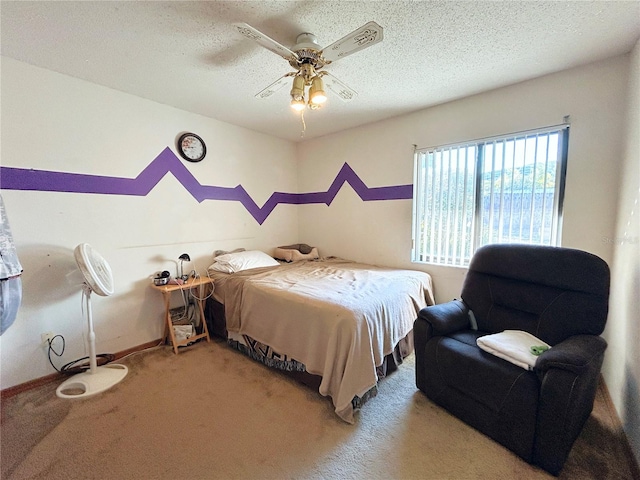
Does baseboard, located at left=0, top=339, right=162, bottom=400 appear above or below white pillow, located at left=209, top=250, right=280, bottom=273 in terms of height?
below

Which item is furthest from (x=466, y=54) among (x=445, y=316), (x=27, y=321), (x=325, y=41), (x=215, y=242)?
(x=27, y=321)

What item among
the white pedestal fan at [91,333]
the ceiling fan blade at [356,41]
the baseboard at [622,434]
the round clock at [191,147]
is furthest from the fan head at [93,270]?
the baseboard at [622,434]

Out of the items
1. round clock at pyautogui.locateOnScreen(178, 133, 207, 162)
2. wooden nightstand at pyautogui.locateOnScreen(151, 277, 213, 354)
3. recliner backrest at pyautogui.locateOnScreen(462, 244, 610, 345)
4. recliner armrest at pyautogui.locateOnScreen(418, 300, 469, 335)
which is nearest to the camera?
recliner backrest at pyautogui.locateOnScreen(462, 244, 610, 345)

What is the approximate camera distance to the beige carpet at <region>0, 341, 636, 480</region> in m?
1.41

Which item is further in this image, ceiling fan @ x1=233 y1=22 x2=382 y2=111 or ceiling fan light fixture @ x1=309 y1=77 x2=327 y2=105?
ceiling fan light fixture @ x1=309 y1=77 x2=327 y2=105

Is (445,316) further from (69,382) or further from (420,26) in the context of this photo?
(69,382)

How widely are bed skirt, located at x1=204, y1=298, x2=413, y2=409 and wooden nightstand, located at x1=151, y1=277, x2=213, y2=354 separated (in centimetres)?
12

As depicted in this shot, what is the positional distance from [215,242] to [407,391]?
103 inches

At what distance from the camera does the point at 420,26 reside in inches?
66.3

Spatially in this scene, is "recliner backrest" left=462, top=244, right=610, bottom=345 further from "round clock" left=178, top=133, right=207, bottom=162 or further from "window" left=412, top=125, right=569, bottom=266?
"round clock" left=178, top=133, right=207, bottom=162

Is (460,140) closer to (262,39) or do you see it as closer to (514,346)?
(514,346)

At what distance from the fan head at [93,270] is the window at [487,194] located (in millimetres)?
3058

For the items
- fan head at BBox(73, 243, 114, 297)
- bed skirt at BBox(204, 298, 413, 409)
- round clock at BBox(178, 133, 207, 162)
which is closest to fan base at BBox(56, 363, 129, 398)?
fan head at BBox(73, 243, 114, 297)

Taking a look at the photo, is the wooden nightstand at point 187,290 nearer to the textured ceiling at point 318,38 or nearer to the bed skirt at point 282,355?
the bed skirt at point 282,355
